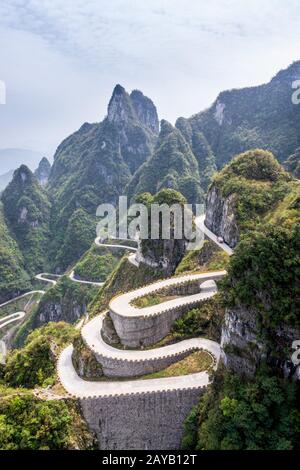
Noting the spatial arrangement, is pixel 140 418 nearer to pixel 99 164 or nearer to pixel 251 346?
pixel 251 346

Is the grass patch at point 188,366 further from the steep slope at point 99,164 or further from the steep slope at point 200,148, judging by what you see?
the steep slope at point 200,148

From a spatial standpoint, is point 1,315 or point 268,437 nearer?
point 268,437

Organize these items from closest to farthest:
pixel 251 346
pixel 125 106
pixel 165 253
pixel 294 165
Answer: pixel 251 346, pixel 165 253, pixel 294 165, pixel 125 106

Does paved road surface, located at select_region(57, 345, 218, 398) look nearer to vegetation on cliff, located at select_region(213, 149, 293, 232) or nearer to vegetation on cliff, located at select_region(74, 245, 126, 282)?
vegetation on cliff, located at select_region(213, 149, 293, 232)

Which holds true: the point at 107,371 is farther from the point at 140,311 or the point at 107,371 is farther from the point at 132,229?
the point at 132,229

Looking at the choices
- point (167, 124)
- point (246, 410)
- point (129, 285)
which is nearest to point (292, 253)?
point (246, 410)

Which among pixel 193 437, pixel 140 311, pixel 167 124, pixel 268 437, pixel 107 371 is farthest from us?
pixel 167 124

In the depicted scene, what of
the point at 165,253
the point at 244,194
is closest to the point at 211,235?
the point at 165,253
